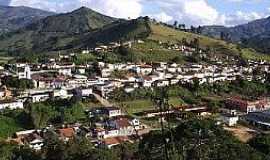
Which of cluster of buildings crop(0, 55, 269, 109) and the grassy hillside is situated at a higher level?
the grassy hillside

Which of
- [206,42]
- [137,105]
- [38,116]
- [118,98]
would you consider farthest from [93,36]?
[38,116]

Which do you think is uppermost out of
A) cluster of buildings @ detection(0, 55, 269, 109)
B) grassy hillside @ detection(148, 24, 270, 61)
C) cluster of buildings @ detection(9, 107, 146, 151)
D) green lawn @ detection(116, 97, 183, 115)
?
grassy hillside @ detection(148, 24, 270, 61)

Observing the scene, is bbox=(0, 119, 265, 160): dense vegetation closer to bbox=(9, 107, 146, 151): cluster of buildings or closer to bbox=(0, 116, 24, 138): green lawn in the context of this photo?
bbox=(9, 107, 146, 151): cluster of buildings

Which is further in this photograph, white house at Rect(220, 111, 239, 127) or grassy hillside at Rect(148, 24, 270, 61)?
grassy hillside at Rect(148, 24, 270, 61)

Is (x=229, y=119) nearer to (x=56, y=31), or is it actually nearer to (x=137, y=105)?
(x=137, y=105)

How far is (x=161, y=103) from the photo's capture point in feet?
22.1

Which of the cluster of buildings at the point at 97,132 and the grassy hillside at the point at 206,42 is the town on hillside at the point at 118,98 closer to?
the cluster of buildings at the point at 97,132

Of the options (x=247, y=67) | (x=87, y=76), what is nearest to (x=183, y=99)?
(x=87, y=76)

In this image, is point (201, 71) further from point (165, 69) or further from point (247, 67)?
point (247, 67)

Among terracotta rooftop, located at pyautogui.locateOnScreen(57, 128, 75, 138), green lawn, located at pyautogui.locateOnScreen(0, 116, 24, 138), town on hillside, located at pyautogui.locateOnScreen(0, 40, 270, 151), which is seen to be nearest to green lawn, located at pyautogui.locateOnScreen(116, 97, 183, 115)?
town on hillside, located at pyautogui.locateOnScreen(0, 40, 270, 151)

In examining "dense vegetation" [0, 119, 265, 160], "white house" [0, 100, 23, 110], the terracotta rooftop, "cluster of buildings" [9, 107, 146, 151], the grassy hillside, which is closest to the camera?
"dense vegetation" [0, 119, 265, 160]

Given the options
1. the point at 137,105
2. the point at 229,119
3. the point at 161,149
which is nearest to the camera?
the point at 161,149

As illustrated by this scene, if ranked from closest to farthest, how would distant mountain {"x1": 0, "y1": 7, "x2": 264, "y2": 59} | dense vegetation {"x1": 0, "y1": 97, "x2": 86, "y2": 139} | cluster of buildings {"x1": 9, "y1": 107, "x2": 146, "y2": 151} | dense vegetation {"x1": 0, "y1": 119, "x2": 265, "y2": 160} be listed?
dense vegetation {"x1": 0, "y1": 119, "x2": 265, "y2": 160} < cluster of buildings {"x1": 9, "y1": 107, "x2": 146, "y2": 151} < dense vegetation {"x1": 0, "y1": 97, "x2": 86, "y2": 139} < distant mountain {"x1": 0, "y1": 7, "x2": 264, "y2": 59}

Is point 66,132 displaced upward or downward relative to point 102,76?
downward
